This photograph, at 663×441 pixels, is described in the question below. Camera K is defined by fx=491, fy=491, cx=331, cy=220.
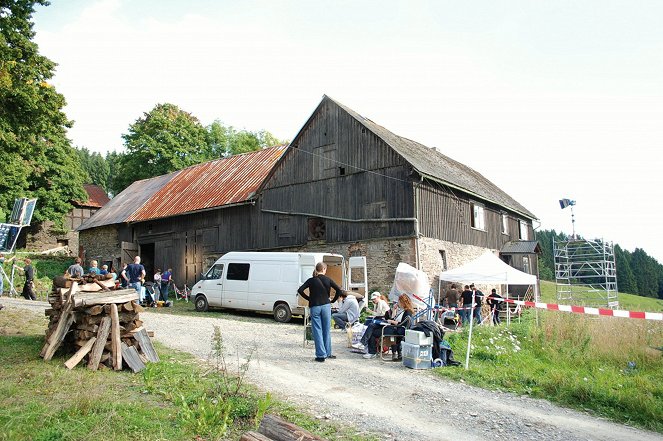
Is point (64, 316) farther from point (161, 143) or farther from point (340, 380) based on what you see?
point (161, 143)

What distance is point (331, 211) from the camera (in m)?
21.6

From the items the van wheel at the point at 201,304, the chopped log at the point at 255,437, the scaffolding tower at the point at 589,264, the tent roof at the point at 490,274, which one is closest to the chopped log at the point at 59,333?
the chopped log at the point at 255,437

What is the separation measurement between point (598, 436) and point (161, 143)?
40.6 m

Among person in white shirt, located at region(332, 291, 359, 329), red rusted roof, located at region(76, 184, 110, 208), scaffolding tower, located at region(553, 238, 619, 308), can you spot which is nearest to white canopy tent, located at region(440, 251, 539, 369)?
person in white shirt, located at region(332, 291, 359, 329)

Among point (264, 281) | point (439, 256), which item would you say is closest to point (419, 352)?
point (264, 281)

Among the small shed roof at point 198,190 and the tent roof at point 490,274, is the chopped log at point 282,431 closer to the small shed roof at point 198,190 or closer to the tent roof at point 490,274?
the tent roof at point 490,274

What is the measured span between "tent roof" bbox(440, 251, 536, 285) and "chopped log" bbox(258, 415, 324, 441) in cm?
1261

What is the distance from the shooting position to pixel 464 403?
7047 mm

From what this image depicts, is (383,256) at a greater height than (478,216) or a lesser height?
lesser

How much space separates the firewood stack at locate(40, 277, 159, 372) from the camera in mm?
7996

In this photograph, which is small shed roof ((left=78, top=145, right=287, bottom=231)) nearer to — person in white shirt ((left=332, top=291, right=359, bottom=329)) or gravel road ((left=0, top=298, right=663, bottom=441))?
person in white shirt ((left=332, top=291, right=359, bottom=329))

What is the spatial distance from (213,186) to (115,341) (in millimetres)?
19733

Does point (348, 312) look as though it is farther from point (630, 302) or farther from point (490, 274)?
point (630, 302)

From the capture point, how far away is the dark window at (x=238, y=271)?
17125 millimetres
